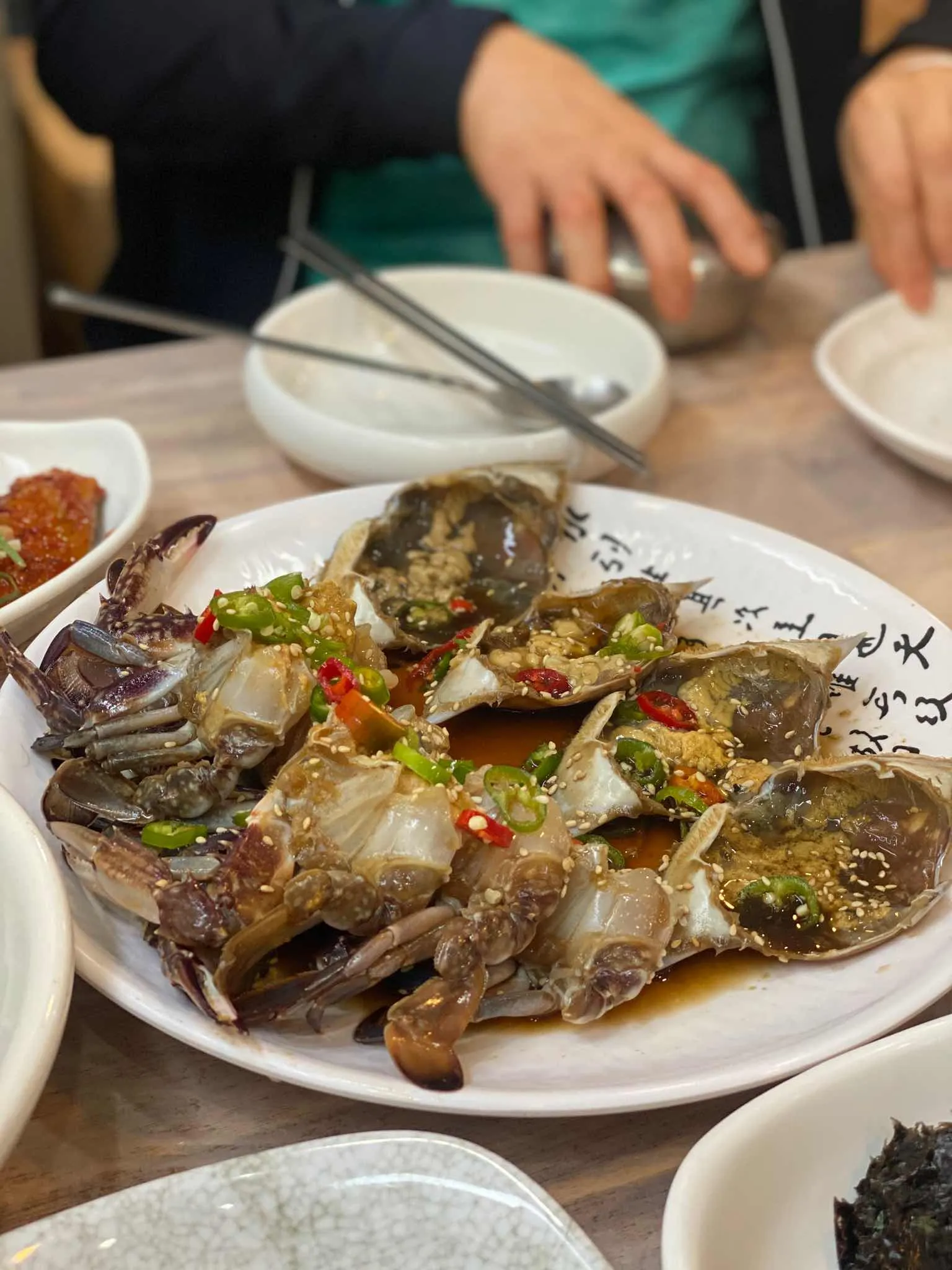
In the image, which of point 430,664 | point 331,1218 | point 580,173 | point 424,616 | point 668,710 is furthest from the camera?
point 580,173

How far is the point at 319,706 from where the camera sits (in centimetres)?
160

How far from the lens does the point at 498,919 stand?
1350 mm

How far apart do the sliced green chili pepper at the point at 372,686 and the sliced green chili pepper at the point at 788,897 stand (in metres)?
0.58

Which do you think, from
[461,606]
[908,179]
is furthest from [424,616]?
[908,179]

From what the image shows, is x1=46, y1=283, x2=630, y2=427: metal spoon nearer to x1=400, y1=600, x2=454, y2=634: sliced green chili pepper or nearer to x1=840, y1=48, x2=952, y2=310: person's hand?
x1=400, y1=600, x2=454, y2=634: sliced green chili pepper

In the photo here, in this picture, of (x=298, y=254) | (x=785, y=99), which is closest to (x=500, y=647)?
(x=298, y=254)

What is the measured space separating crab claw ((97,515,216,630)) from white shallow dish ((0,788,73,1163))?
0.52 m

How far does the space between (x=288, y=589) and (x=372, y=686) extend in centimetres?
22

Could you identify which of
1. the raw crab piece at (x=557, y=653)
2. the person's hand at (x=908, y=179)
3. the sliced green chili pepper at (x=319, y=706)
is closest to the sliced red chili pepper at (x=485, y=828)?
the sliced green chili pepper at (x=319, y=706)

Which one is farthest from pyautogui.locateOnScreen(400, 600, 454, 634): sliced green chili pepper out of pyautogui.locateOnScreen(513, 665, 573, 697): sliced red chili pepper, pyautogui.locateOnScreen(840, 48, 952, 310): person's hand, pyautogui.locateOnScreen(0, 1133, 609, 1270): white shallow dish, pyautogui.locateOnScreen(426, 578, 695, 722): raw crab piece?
pyautogui.locateOnScreen(840, 48, 952, 310): person's hand

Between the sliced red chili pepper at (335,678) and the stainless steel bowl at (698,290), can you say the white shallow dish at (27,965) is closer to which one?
the sliced red chili pepper at (335,678)

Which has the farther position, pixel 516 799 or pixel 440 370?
pixel 440 370

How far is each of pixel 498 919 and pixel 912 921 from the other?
0.54 metres

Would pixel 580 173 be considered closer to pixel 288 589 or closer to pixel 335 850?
pixel 288 589
